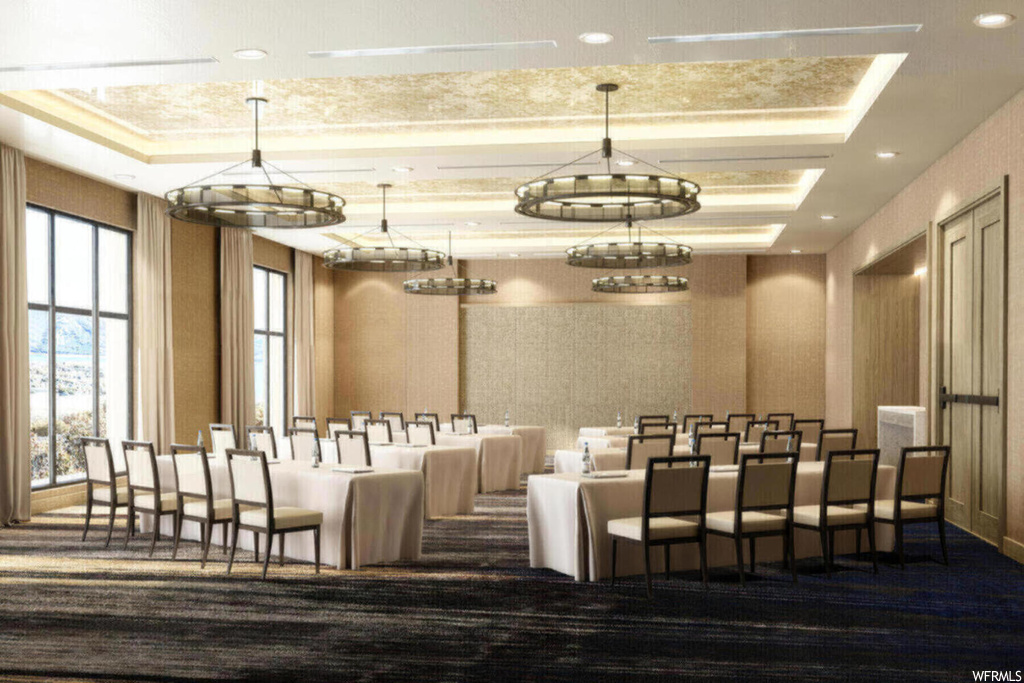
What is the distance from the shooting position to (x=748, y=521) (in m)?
6.62

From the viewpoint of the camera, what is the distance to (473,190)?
1316cm

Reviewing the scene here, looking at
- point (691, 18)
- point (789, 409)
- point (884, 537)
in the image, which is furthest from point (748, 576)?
point (789, 409)

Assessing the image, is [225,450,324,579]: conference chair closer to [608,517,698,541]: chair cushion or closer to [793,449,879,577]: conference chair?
[608,517,698,541]: chair cushion

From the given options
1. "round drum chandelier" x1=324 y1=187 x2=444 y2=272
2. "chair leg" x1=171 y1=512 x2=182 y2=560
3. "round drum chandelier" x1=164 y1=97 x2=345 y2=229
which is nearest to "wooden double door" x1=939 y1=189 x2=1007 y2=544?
"round drum chandelier" x1=164 y1=97 x2=345 y2=229

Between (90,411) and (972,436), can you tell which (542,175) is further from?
(90,411)

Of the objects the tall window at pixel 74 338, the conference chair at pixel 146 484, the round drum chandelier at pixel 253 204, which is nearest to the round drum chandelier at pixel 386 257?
the round drum chandelier at pixel 253 204

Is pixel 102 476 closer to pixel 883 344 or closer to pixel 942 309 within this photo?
pixel 942 309

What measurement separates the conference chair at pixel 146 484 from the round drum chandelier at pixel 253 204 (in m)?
1.92

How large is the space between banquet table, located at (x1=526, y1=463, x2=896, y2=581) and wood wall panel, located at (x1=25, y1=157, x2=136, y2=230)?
656 centimetres

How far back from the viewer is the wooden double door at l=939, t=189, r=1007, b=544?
806 centimetres

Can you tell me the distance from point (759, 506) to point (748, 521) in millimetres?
141

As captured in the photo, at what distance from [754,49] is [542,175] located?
188 inches

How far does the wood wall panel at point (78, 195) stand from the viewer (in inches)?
407

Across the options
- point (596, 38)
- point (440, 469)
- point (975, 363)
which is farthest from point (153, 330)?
point (975, 363)
